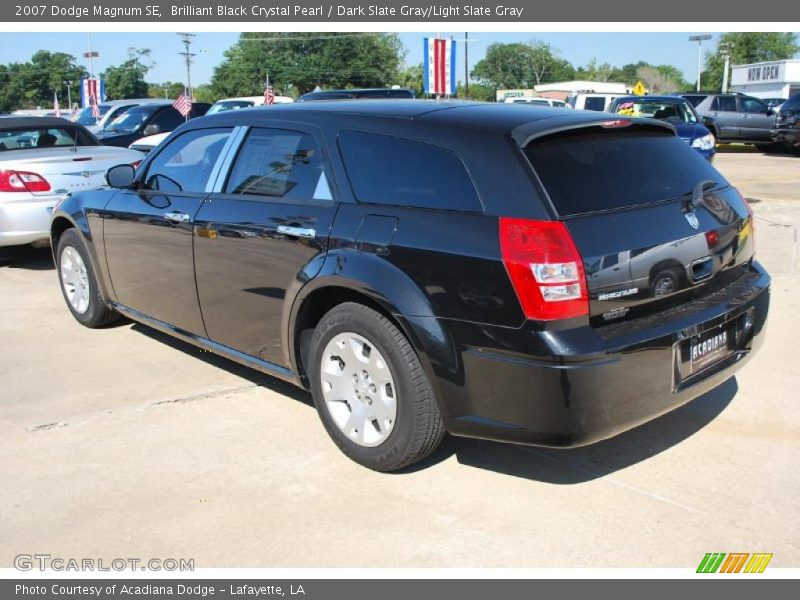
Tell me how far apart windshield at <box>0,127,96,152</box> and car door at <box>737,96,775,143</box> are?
784 inches

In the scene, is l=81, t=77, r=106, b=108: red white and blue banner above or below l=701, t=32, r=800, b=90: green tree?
below

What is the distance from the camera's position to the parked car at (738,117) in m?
23.5

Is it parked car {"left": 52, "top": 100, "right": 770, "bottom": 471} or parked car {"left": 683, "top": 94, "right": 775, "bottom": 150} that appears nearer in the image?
parked car {"left": 52, "top": 100, "right": 770, "bottom": 471}

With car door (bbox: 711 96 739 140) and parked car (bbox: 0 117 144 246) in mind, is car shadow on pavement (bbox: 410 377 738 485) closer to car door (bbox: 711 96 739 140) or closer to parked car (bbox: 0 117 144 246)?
parked car (bbox: 0 117 144 246)

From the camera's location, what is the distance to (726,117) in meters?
23.9

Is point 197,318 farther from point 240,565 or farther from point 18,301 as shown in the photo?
point 18,301

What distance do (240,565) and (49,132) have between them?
7.65 meters

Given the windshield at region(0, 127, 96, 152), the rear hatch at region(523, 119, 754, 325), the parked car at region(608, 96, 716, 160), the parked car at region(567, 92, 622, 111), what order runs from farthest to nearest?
the parked car at region(567, 92, 622, 111) < the parked car at region(608, 96, 716, 160) < the windshield at region(0, 127, 96, 152) < the rear hatch at region(523, 119, 754, 325)

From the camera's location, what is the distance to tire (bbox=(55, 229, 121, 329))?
593 cm

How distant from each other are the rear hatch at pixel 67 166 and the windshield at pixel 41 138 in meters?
0.68

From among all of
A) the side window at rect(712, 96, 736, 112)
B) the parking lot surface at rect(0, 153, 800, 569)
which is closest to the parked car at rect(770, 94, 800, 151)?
the side window at rect(712, 96, 736, 112)

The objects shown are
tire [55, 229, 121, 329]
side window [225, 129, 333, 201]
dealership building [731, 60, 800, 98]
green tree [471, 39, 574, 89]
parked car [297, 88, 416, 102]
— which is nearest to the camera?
side window [225, 129, 333, 201]

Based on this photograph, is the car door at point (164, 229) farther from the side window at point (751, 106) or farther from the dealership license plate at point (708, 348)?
the side window at point (751, 106)

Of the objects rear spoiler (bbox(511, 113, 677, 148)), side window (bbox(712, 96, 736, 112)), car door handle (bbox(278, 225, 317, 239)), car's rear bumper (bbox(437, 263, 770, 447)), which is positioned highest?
side window (bbox(712, 96, 736, 112))
